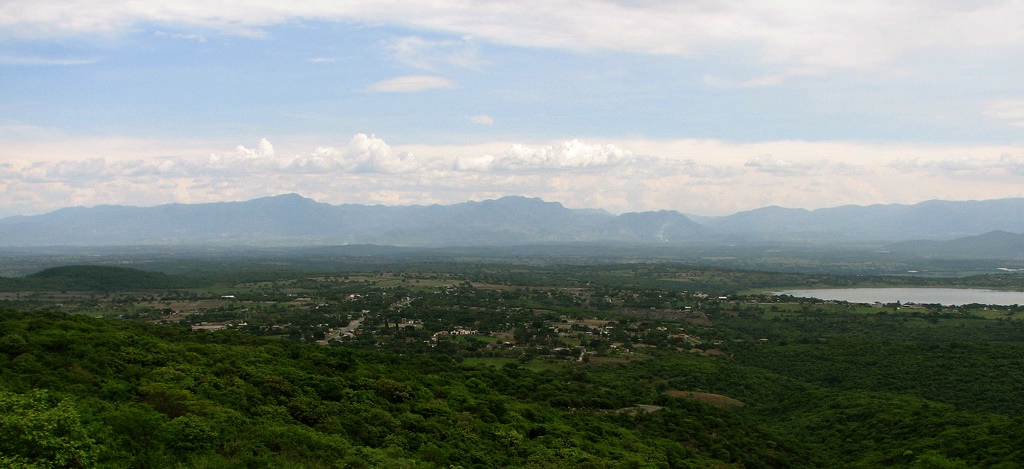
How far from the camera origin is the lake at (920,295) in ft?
535

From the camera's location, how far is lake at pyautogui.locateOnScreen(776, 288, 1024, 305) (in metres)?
163

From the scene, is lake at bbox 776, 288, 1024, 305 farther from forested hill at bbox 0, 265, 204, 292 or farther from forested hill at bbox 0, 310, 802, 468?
forested hill at bbox 0, 265, 204, 292

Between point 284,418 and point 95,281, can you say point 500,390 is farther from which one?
point 95,281

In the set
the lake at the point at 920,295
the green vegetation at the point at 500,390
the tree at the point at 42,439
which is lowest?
the lake at the point at 920,295

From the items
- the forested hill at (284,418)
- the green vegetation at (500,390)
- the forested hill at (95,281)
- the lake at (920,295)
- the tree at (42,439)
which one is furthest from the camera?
the lake at (920,295)

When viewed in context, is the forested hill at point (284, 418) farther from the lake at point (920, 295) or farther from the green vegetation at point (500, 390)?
the lake at point (920, 295)

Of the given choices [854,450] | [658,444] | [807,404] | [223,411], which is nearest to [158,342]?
[223,411]

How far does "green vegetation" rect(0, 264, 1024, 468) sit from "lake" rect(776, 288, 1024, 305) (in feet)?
148

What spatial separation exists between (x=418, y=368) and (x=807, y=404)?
1418 inches

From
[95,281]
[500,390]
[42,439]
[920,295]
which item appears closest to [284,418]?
[42,439]

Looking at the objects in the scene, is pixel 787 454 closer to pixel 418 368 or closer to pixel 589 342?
pixel 418 368

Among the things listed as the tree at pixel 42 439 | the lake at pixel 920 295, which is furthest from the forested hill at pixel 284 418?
the lake at pixel 920 295

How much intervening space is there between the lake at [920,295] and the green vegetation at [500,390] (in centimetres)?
4505

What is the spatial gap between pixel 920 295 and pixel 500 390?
17543cm
